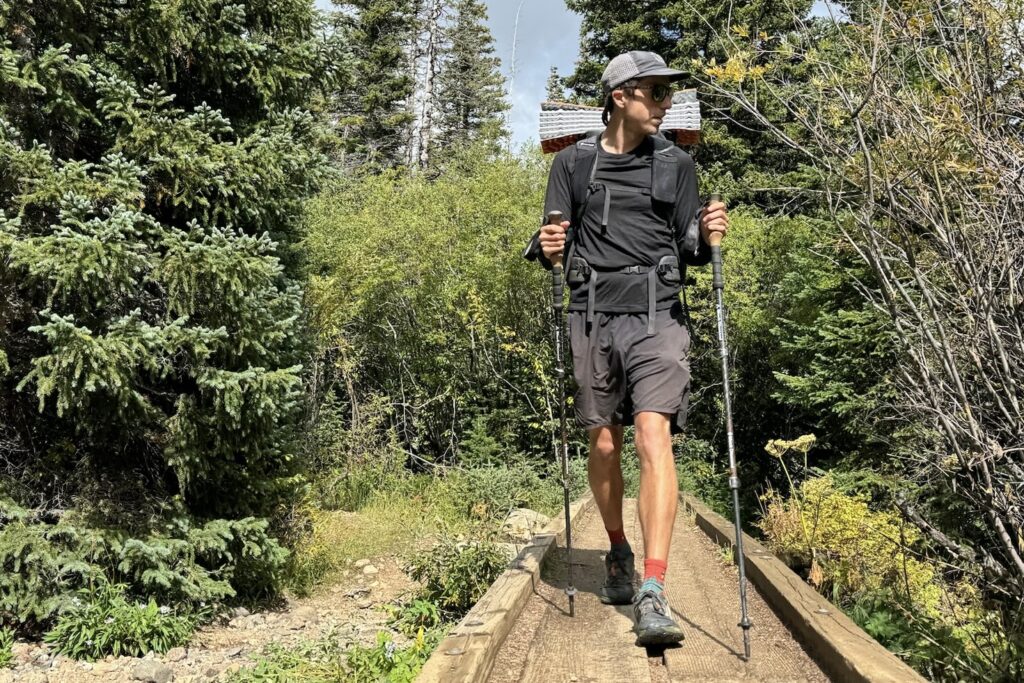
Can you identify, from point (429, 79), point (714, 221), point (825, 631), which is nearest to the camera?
point (825, 631)

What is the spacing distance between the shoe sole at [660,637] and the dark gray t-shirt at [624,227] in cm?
124

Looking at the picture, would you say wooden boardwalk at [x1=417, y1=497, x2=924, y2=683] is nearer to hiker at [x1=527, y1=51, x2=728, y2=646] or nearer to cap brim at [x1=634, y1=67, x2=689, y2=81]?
hiker at [x1=527, y1=51, x2=728, y2=646]

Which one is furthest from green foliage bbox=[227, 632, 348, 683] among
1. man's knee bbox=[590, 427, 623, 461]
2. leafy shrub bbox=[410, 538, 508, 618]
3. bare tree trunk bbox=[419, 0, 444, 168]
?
bare tree trunk bbox=[419, 0, 444, 168]

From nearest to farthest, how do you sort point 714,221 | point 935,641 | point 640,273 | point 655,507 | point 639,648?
point 639,648 → point 655,507 → point 714,221 → point 640,273 → point 935,641

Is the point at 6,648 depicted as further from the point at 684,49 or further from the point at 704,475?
the point at 684,49

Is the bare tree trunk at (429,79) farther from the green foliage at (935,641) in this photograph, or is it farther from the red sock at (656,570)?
the red sock at (656,570)

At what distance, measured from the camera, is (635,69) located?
3.20m

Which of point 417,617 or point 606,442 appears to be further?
point 417,617

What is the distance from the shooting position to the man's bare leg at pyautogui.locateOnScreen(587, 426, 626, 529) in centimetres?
328

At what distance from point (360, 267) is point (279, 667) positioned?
30.6 feet

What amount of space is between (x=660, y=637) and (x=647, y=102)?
211cm

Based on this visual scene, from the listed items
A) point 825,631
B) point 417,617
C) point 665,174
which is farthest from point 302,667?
point 665,174

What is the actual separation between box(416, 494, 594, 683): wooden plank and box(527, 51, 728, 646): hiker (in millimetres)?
482

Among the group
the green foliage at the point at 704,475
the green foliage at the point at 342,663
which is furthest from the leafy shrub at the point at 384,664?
the green foliage at the point at 704,475
